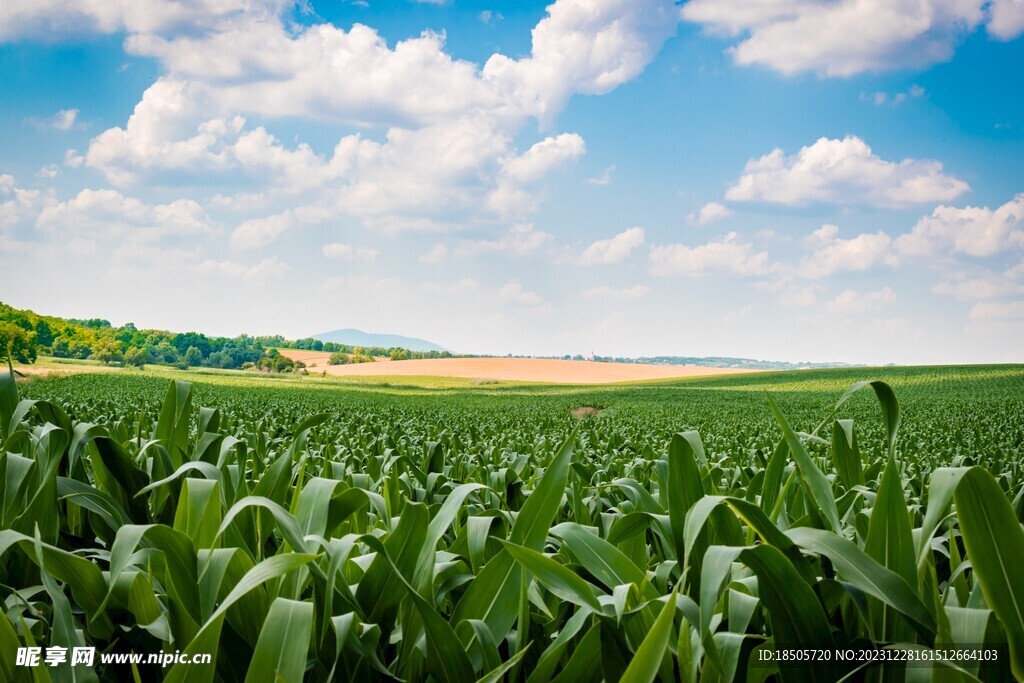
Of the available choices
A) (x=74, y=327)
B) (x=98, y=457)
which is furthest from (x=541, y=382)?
(x=98, y=457)

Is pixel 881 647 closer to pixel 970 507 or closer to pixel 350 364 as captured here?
pixel 970 507

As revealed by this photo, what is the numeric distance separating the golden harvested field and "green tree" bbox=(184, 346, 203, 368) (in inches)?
454

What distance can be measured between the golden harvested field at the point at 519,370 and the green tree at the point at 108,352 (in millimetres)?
20634

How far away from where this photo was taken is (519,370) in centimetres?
8594

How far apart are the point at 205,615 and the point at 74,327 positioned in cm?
10314

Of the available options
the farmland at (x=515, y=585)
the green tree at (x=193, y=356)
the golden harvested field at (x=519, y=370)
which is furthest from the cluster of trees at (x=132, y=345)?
the farmland at (x=515, y=585)

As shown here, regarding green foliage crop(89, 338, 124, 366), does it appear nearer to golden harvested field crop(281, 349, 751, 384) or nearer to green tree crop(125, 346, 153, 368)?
green tree crop(125, 346, 153, 368)

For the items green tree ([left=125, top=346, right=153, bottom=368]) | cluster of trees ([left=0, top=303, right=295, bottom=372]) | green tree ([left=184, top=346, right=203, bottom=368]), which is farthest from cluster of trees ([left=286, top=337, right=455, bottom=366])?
green tree ([left=125, top=346, right=153, bottom=368])

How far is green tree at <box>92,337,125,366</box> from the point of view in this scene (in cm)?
8362

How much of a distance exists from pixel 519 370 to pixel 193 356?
42.4 metres

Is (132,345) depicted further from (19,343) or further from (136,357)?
(19,343)

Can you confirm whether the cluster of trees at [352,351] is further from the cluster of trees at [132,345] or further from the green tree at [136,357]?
the green tree at [136,357]

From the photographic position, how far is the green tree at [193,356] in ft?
292

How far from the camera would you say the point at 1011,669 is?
111 centimetres
